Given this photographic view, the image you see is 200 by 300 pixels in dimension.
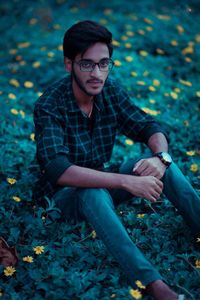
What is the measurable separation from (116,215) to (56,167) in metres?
0.45

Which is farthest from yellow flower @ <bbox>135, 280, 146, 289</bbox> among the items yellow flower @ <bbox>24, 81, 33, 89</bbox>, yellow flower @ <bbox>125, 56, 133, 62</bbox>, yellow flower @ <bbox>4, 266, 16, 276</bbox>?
yellow flower @ <bbox>125, 56, 133, 62</bbox>

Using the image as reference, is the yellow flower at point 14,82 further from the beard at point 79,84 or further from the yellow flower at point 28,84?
the beard at point 79,84

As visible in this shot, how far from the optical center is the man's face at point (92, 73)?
8.94 feet

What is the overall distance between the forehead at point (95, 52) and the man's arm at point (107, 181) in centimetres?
70

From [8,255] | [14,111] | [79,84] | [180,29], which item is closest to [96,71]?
[79,84]

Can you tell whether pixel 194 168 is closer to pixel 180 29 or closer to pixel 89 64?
pixel 89 64

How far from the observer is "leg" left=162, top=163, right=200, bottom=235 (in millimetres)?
2689

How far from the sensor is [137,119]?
309cm

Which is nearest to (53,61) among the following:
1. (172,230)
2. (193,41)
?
(193,41)

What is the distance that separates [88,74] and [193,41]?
164 inches

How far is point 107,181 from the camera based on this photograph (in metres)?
2.55

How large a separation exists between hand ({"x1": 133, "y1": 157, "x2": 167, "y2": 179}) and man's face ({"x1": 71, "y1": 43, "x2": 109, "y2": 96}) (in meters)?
0.54

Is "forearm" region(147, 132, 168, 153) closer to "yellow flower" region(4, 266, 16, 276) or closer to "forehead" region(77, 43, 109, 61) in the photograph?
"forehead" region(77, 43, 109, 61)

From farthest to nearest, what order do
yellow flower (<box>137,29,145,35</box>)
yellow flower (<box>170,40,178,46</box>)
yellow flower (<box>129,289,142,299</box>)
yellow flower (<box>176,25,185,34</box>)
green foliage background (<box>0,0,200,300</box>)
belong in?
yellow flower (<box>176,25,185,34</box>)
yellow flower (<box>137,29,145,35</box>)
yellow flower (<box>170,40,178,46</box>)
green foliage background (<box>0,0,200,300</box>)
yellow flower (<box>129,289,142,299</box>)
